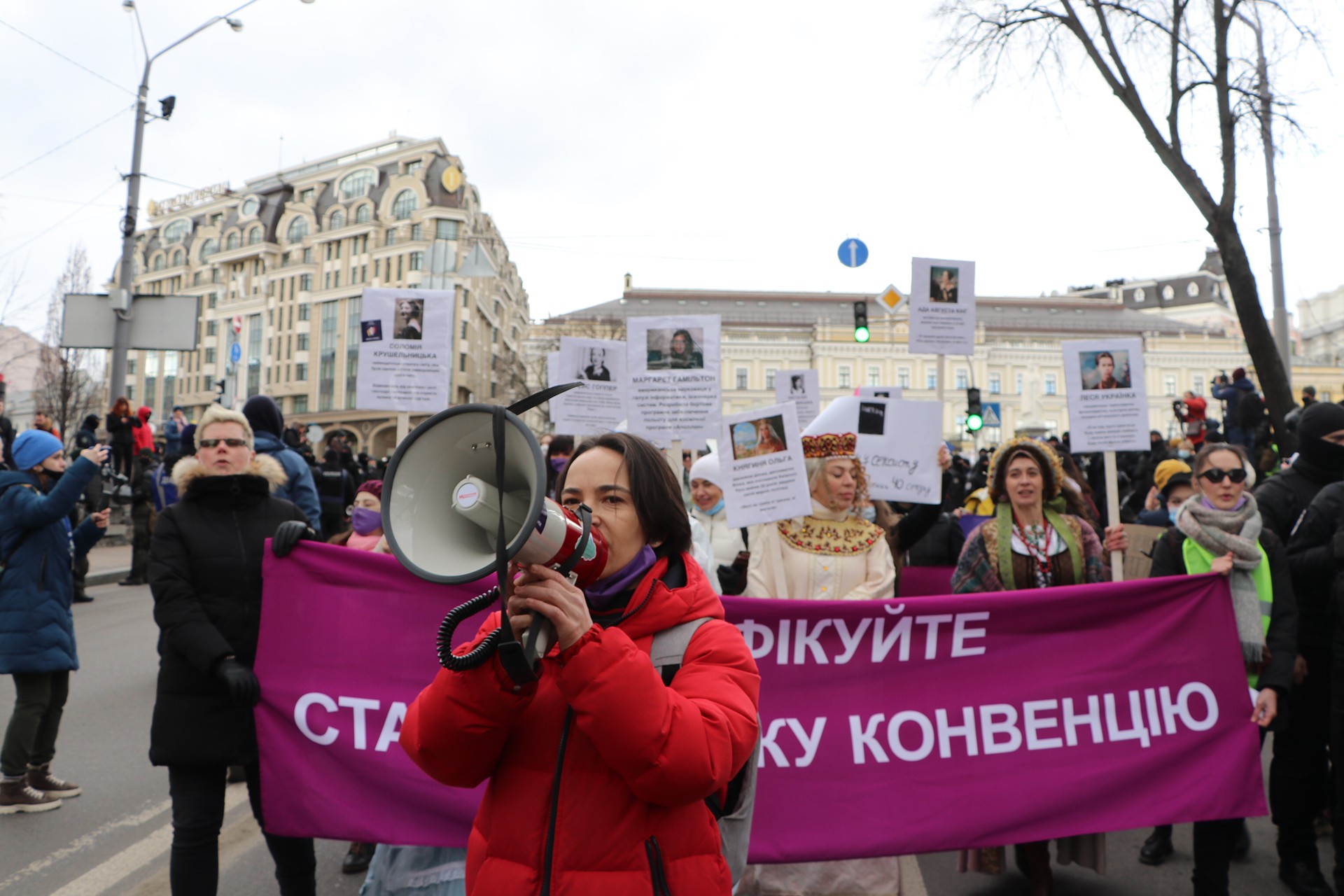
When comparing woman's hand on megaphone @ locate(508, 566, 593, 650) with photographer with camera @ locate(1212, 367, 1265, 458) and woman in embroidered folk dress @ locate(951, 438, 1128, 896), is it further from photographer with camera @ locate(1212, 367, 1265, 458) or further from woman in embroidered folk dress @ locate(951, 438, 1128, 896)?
photographer with camera @ locate(1212, 367, 1265, 458)

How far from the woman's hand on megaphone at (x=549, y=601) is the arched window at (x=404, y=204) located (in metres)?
67.8

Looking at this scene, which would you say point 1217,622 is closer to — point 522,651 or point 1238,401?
point 522,651

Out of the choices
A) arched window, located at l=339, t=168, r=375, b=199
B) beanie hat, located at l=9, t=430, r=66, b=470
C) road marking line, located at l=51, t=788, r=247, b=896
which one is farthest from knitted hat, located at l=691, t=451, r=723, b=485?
arched window, located at l=339, t=168, r=375, b=199

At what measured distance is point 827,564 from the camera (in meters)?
4.30

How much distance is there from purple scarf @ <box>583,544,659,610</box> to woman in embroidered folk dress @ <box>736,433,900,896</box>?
6.69ft

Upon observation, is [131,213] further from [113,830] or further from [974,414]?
[974,414]

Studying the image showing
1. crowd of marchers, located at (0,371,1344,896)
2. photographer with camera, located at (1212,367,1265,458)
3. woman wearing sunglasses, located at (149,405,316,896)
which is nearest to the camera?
crowd of marchers, located at (0,371,1344,896)

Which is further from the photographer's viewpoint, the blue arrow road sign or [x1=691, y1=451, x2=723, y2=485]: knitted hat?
the blue arrow road sign

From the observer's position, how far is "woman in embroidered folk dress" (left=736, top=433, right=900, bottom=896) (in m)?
3.72

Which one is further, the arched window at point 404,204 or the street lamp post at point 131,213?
the arched window at point 404,204

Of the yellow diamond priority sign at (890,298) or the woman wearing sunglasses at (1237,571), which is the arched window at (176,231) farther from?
the woman wearing sunglasses at (1237,571)

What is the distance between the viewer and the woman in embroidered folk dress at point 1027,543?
4.07 metres

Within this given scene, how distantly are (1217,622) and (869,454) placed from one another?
2050 mm

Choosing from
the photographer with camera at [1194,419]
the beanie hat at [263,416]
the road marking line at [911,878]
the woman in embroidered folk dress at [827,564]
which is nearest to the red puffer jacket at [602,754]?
the woman in embroidered folk dress at [827,564]
